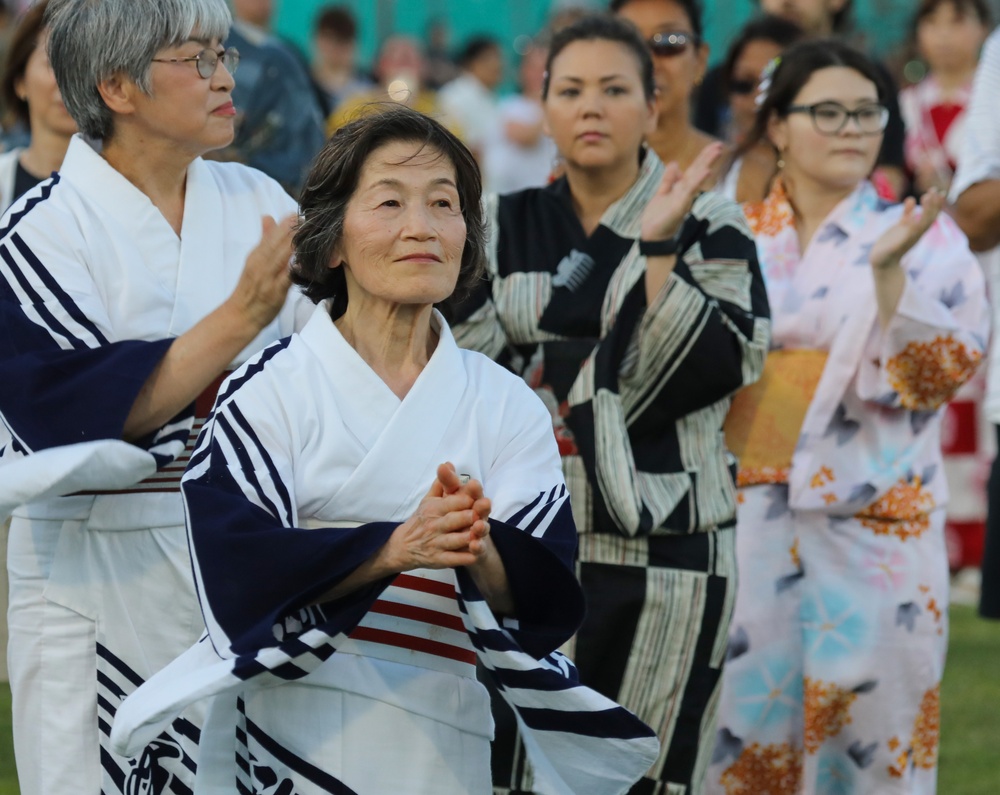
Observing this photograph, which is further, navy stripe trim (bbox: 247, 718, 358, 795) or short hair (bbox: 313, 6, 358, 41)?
short hair (bbox: 313, 6, 358, 41)

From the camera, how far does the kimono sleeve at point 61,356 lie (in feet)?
10.3

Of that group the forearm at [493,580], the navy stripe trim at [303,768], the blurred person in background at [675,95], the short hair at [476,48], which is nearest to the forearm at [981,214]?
the blurred person in background at [675,95]

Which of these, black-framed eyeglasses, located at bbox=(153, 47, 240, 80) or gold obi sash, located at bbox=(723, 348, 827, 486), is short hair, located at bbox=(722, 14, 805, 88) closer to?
gold obi sash, located at bbox=(723, 348, 827, 486)

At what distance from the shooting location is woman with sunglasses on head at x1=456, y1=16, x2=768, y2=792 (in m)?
3.94

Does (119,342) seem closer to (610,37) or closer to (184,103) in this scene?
(184,103)

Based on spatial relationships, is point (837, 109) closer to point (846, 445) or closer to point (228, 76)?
point (846, 445)

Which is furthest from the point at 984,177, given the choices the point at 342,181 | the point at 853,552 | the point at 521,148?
the point at 521,148

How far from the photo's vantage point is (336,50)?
1120 centimetres

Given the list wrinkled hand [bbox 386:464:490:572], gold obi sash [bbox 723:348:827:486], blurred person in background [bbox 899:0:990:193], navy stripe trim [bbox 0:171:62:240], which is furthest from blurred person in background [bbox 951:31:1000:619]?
blurred person in background [bbox 899:0:990:193]

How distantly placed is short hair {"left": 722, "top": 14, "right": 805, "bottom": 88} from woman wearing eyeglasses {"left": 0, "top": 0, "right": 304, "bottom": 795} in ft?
9.34

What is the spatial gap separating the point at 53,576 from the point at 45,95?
2037 mm

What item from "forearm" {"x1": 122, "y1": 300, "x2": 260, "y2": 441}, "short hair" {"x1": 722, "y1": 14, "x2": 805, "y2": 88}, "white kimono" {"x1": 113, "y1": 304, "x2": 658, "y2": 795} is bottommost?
"white kimono" {"x1": 113, "y1": 304, "x2": 658, "y2": 795}

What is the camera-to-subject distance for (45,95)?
195 inches

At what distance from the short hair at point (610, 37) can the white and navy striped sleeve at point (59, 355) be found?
1522mm
